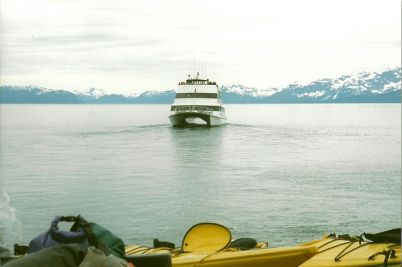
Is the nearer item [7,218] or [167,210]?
[7,218]

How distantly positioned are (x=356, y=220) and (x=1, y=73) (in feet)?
41.2

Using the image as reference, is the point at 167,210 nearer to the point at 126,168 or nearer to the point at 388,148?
the point at 126,168

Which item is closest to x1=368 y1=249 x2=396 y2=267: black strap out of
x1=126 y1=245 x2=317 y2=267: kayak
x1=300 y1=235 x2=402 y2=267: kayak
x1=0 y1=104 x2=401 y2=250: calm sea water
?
x1=300 y1=235 x2=402 y2=267: kayak

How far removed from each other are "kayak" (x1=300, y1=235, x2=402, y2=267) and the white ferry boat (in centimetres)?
5368

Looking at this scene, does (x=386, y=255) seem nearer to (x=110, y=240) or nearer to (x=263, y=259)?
(x=263, y=259)

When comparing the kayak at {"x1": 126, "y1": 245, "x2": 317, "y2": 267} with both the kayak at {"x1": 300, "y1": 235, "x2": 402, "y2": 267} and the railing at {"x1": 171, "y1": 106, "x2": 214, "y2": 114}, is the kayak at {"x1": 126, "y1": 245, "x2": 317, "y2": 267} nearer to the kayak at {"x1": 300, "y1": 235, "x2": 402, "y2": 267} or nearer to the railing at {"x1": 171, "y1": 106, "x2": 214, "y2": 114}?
the kayak at {"x1": 300, "y1": 235, "x2": 402, "y2": 267}

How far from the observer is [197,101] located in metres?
59.4

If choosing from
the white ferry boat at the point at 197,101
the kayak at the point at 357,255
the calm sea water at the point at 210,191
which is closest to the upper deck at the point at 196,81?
the white ferry boat at the point at 197,101

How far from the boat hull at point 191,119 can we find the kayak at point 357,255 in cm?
5292

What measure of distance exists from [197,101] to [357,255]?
55.1 metres

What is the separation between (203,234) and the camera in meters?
5.63

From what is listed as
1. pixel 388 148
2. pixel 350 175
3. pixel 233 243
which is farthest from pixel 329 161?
pixel 233 243

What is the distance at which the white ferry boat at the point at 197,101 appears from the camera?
194ft

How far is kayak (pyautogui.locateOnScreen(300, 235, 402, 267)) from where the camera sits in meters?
4.17
